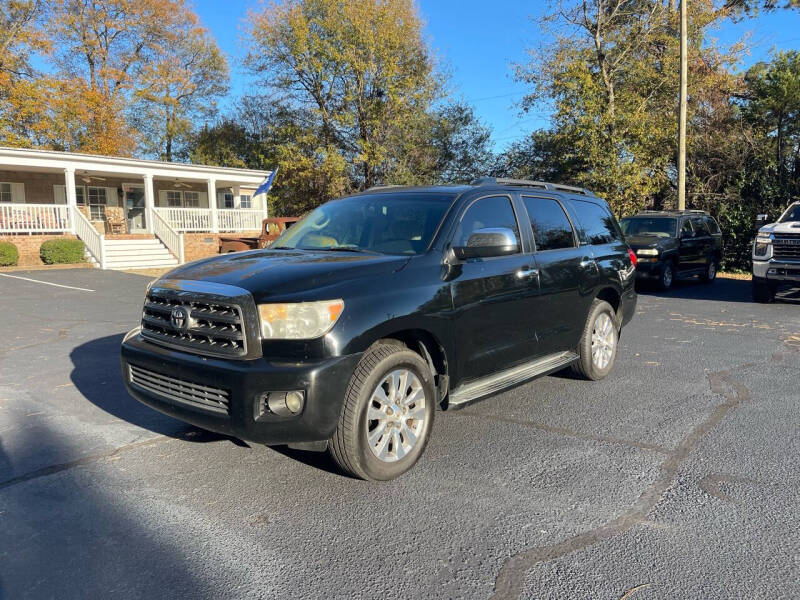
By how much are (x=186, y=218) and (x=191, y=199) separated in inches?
213

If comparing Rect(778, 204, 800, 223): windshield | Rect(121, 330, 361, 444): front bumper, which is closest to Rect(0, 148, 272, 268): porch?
Rect(121, 330, 361, 444): front bumper

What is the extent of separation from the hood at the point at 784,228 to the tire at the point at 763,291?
0.96 m

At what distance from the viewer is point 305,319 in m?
3.24

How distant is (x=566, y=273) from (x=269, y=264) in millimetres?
2656

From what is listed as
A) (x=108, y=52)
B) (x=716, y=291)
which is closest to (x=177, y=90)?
(x=108, y=52)

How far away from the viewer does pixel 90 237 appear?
806 inches

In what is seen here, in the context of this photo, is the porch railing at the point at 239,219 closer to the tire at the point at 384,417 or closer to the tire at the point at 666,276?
the tire at the point at 666,276

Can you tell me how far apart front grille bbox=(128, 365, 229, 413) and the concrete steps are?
17.8m

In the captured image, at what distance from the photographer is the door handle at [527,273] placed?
461 cm

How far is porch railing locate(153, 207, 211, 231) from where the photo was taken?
930 inches

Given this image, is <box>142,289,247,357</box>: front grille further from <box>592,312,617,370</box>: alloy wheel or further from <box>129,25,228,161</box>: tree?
<box>129,25,228,161</box>: tree

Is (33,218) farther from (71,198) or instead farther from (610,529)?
(610,529)

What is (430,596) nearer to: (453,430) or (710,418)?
(453,430)

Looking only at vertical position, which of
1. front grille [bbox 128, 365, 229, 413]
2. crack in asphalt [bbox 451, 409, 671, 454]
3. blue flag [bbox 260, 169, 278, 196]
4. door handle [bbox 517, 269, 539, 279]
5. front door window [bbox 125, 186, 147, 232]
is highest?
blue flag [bbox 260, 169, 278, 196]
